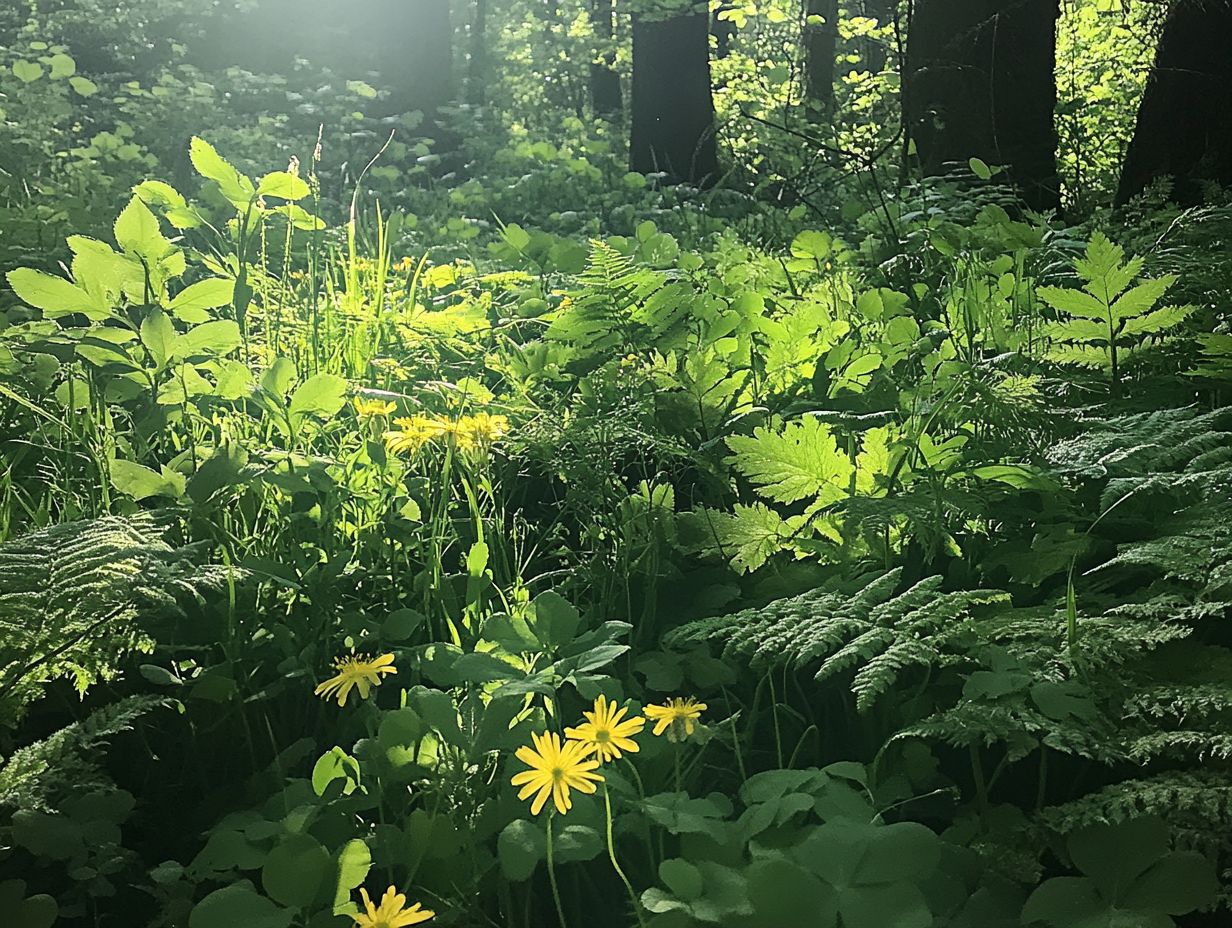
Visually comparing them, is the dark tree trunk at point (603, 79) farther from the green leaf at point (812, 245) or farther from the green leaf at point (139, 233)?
the green leaf at point (139, 233)

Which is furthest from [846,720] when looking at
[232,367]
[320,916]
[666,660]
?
[232,367]

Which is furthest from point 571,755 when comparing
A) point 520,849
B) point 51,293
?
point 51,293

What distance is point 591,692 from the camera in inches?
49.4

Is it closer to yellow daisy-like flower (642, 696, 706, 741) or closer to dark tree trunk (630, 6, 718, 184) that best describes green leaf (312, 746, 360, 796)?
yellow daisy-like flower (642, 696, 706, 741)

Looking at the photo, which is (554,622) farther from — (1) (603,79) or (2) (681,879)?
→ (1) (603,79)

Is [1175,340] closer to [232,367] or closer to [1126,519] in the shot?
[1126,519]

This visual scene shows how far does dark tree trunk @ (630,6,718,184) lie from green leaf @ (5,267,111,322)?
688 cm

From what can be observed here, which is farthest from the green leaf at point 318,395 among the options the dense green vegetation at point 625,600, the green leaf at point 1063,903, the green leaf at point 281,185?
the green leaf at point 1063,903

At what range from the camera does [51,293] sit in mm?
1659

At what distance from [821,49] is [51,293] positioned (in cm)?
1290

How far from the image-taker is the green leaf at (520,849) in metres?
1.07

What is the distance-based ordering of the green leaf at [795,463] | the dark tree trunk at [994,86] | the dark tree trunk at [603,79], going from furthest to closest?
the dark tree trunk at [603,79], the dark tree trunk at [994,86], the green leaf at [795,463]

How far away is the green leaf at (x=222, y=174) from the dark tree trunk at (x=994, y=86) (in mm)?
3197

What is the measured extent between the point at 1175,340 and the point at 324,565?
1577 mm
